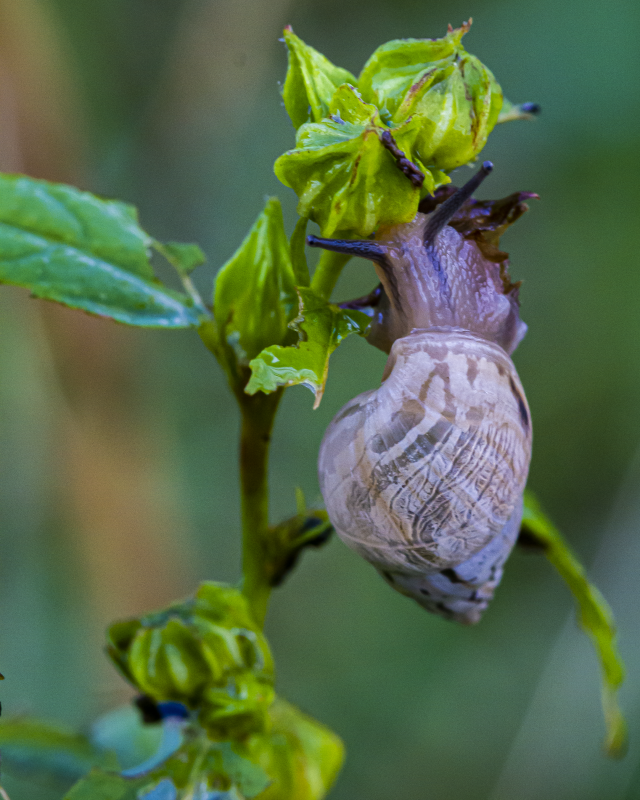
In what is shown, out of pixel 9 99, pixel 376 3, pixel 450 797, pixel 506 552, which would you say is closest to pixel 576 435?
pixel 450 797

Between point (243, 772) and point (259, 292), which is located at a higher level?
point (259, 292)

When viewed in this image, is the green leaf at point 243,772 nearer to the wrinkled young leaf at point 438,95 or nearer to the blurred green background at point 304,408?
the wrinkled young leaf at point 438,95

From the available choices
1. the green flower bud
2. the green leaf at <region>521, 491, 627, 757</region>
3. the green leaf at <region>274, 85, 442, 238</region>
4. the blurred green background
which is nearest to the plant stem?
the green flower bud

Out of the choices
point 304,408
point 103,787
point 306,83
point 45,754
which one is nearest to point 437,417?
point 306,83

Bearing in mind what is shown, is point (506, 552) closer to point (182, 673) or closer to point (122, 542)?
point (182, 673)

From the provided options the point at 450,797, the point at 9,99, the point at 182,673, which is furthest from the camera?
the point at 450,797

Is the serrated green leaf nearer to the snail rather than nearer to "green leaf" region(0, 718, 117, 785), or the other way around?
"green leaf" region(0, 718, 117, 785)

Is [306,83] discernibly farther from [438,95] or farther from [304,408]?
[304,408]
